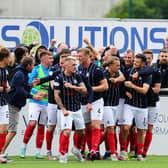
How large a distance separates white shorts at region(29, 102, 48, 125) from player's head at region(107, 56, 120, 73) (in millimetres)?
1616

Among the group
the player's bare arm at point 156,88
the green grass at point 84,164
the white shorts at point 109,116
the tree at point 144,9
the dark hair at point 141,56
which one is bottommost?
the green grass at point 84,164

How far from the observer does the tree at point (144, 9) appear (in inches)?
2547

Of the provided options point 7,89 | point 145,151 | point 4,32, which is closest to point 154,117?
point 145,151

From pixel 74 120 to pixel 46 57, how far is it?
5.83 feet

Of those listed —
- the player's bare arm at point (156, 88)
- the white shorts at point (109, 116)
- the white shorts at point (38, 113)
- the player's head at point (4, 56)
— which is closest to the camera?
the player's head at point (4, 56)

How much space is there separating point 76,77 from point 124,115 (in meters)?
1.54

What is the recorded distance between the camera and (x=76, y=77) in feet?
62.3

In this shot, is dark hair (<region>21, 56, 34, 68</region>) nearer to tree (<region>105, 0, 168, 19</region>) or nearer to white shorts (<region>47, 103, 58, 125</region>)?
white shorts (<region>47, 103, 58, 125</region>)

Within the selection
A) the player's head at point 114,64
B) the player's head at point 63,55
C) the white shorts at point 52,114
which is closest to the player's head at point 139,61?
the player's head at point 114,64

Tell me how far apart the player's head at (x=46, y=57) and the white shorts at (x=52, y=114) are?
87 cm

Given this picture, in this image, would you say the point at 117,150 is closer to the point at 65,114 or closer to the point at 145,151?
the point at 145,151

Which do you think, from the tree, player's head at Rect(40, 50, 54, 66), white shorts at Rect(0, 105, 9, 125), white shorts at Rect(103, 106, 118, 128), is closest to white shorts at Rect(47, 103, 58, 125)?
player's head at Rect(40, 50, 54, 66)

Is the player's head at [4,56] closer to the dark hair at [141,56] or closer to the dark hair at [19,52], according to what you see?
the dark hair at [19,52]

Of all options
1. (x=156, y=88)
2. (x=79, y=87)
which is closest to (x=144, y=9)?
(x=156, y=88)
